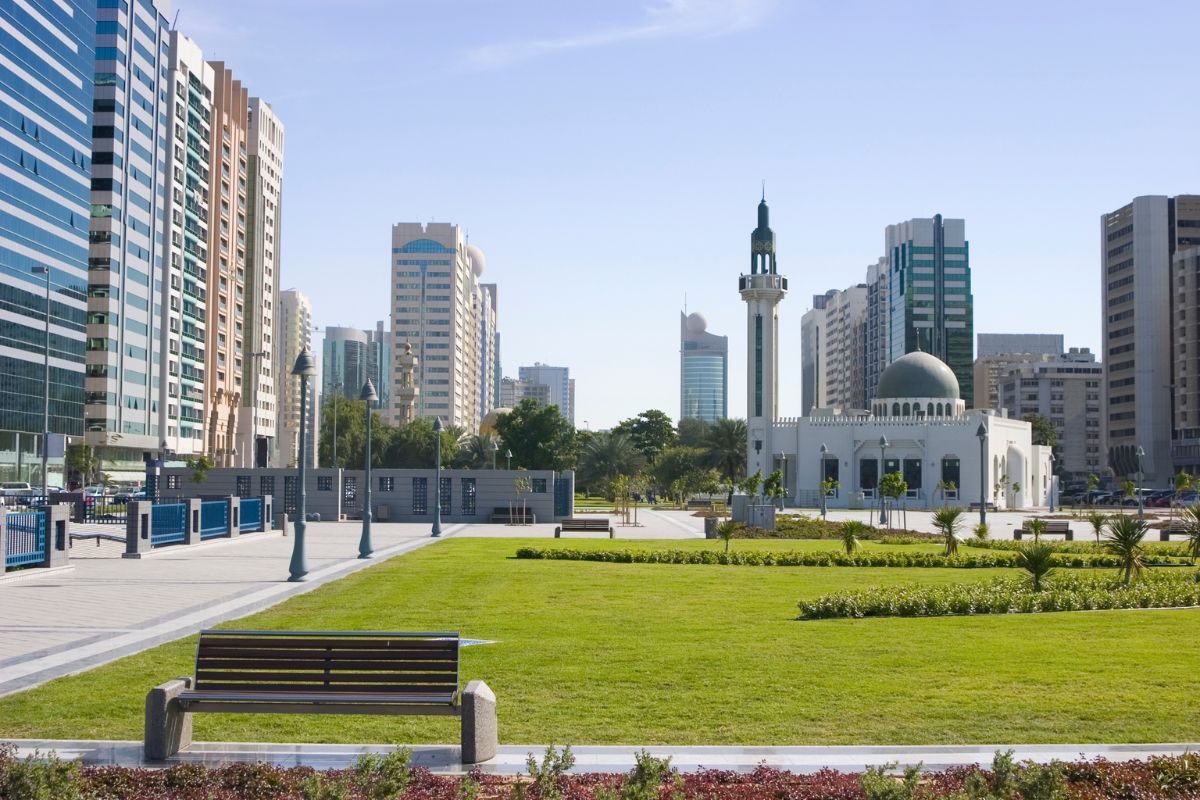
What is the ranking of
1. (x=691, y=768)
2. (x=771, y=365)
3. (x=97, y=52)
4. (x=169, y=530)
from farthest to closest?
(x=771, y=365) → (x=97, y=52) → (x=169, y=530) → (x=691, y=768)

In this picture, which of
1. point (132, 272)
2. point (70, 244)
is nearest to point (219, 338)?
point (132, 272)

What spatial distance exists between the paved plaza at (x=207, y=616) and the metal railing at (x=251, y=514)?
2.43 feet

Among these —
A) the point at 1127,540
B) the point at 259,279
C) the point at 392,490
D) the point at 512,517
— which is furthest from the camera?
the point at 259,279

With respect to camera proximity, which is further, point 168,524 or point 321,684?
point 168,524

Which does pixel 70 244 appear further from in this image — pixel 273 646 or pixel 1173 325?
pixel 1173 325

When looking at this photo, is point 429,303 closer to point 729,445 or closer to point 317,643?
point 729,445

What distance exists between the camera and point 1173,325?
409ft

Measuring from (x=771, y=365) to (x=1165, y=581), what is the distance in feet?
237

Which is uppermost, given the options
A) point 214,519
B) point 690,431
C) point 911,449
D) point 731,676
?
point 690,431

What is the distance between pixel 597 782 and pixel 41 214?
72614 millimetres

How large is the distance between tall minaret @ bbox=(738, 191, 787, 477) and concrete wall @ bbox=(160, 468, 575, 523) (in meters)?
39.3

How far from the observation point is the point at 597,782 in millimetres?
7867

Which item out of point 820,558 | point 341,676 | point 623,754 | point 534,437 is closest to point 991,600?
point 623,754

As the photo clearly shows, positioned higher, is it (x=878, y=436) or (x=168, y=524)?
(x=878, y=436)
